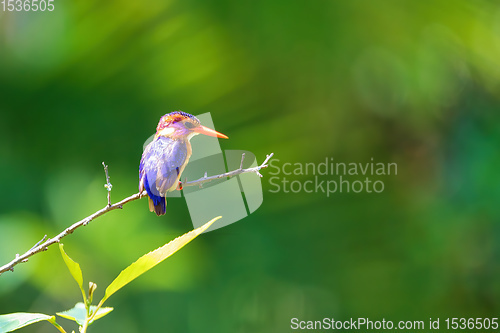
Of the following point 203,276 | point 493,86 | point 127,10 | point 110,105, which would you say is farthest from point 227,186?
point 493,86

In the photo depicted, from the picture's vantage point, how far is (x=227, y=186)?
1.71 m

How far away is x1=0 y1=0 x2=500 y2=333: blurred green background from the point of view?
5.66 feet

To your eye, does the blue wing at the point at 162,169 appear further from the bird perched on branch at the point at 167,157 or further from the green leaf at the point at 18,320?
the green leaf at the point at 18,320

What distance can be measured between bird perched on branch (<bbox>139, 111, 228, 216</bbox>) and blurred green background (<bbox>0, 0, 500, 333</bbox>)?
98cm

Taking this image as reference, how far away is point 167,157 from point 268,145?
3.87ft

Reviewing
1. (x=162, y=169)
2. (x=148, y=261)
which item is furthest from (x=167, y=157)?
(x=148, y=261)

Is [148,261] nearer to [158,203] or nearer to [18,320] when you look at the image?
[18,320]

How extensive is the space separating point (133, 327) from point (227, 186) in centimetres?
59

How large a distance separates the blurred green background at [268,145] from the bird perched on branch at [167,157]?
3.20ft

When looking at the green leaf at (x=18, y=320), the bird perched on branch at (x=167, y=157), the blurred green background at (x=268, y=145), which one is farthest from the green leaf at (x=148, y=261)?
the blurred green background at (x=268, y=145)

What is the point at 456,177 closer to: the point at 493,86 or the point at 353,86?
the point at 493,86

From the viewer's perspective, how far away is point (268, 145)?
6.07 feet

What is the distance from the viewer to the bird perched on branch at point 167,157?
0.66 m

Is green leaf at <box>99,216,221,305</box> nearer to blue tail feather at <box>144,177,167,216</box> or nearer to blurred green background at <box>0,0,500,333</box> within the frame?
blue tail feather at <box>144,177,167,216</box>
